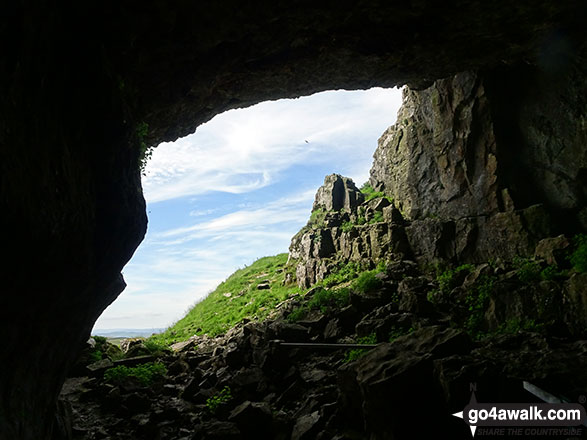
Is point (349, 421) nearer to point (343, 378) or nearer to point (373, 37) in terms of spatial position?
point (343, 378)

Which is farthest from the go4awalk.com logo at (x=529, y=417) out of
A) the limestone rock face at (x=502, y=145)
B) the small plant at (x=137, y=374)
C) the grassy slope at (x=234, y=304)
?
the grassy slope at (x=234, y=304)

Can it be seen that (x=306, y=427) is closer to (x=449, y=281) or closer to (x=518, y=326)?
(x=518, y=326)

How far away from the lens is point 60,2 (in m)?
4.79

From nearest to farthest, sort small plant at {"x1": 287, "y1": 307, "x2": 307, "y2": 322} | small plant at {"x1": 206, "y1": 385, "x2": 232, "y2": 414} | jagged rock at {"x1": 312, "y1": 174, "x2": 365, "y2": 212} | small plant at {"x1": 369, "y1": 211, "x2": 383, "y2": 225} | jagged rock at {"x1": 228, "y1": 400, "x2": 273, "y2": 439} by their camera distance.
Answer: jagged rock at {"x1": 228, "y1": 400, "x2": 273, "y2": 439}, small plant at {"x1": 206, "y1": 385, "x2": 232, "y2": 414}, small plant at {"x1": 287, "y1": 307, "x2": 307, "y2": 322}, small plant at {"x1": 369, "y1": 211, "x2": 383, "y2": 225}, jagged rock at {"x1": 312, "y1": 174, "x2": 365, "y2": 212}

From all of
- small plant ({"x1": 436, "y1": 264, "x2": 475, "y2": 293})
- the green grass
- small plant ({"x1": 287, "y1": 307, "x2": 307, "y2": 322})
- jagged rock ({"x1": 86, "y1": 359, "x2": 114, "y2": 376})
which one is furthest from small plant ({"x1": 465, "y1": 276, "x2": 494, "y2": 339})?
the green grass

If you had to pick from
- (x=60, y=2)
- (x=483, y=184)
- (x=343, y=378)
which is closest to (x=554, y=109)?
(x=483, y=184)

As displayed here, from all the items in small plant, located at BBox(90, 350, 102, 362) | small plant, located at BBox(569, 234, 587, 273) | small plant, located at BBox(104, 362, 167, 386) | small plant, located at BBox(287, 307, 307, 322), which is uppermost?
small plant, located at BBox(569, 234, 587, 273)

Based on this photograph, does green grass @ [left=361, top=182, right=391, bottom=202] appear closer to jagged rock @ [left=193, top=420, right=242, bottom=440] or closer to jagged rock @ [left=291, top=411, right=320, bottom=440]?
jagged rock @ [left=291, top=411, right=320, bottom=440]

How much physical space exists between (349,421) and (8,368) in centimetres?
545

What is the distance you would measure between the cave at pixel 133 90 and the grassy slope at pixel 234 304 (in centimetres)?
1408

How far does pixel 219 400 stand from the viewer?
853 centimetres

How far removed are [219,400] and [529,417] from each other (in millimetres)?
6864

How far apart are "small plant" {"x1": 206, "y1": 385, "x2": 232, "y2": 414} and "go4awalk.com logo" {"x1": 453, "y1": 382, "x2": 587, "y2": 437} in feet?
19.3

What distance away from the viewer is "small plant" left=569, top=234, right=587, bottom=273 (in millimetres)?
10820
